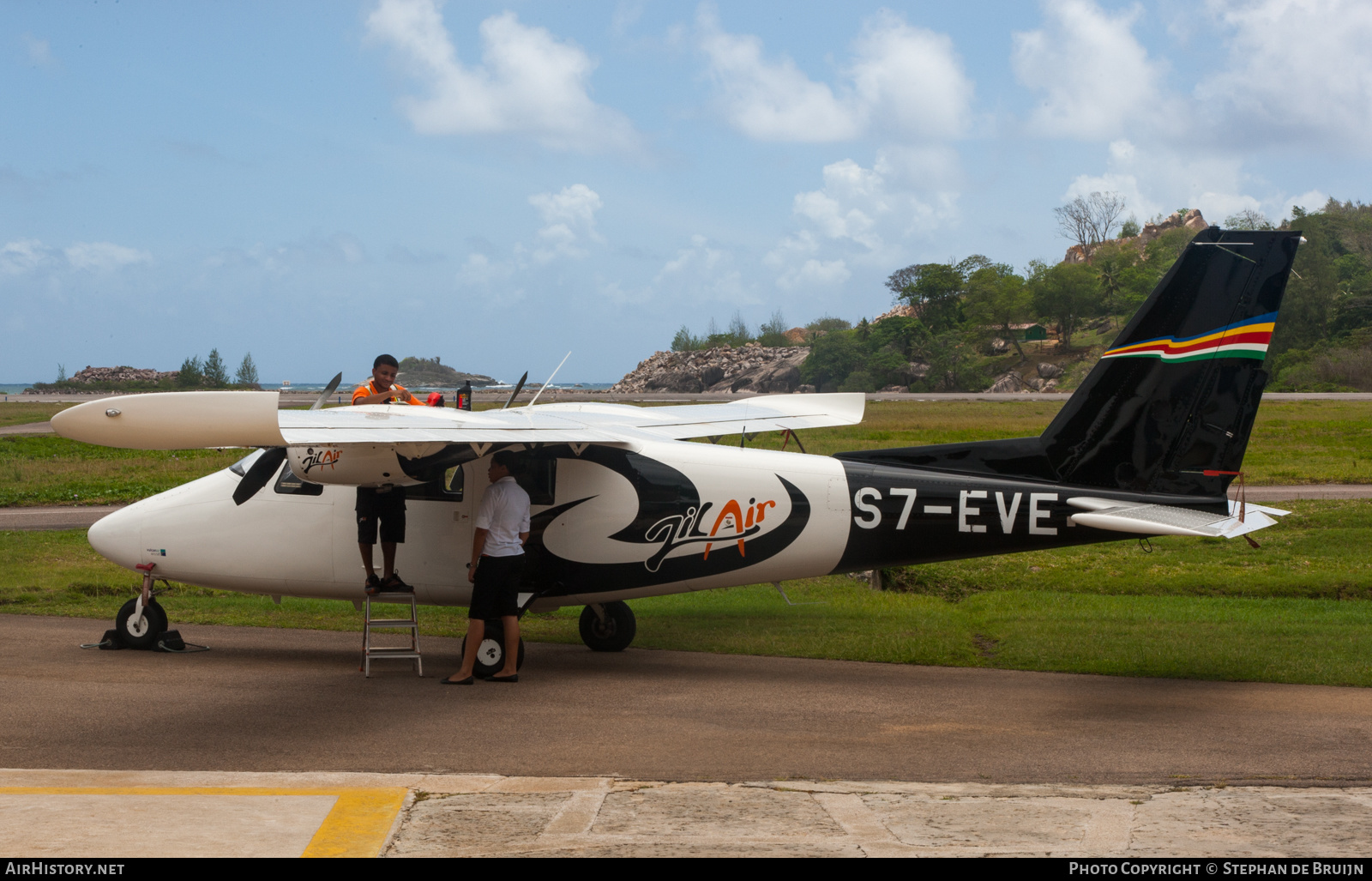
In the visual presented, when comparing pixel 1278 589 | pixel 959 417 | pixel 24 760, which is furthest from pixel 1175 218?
A: pixel 24 760

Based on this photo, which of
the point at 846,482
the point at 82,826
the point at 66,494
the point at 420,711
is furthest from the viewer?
the point at 66,494

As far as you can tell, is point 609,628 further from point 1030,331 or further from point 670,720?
point 1030,331

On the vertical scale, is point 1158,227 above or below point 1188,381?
above

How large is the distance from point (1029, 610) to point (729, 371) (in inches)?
4584

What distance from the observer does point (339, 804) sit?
20.4 ft

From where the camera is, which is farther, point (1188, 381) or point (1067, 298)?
point (1067, 298)

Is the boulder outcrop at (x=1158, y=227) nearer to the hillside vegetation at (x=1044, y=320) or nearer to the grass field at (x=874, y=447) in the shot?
the hillside vegetation at (x=1044, y=320)

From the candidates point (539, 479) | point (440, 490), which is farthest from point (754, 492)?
point (440, 490)

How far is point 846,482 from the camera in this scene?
10.7 m

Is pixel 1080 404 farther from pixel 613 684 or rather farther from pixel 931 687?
pixel 613 684

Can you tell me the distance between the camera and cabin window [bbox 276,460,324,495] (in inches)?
437

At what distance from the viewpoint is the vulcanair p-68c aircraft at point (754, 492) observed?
1014cm

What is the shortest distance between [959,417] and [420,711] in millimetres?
47635

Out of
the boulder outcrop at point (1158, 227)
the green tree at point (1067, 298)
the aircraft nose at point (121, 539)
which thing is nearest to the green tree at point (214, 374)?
the aircraft nose at point (121, 539)
